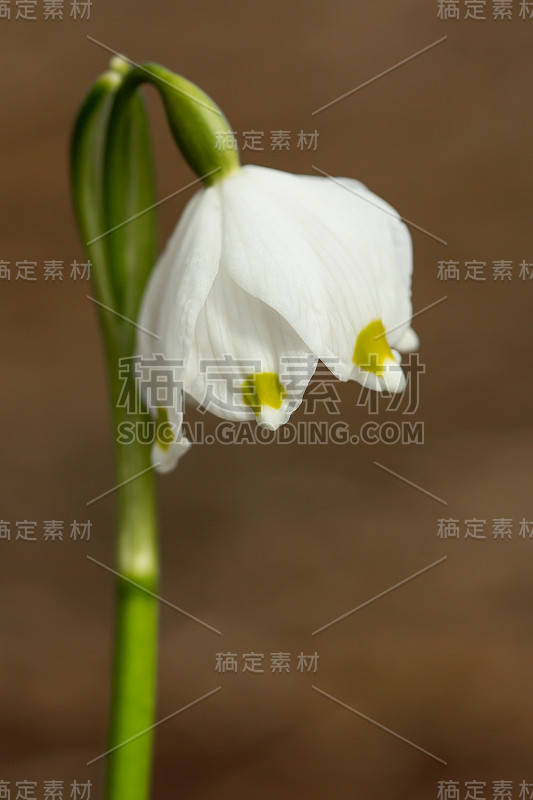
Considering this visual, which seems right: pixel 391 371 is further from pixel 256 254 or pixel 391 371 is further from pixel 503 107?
pixel 503 107

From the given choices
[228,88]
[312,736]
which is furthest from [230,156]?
[228,88]

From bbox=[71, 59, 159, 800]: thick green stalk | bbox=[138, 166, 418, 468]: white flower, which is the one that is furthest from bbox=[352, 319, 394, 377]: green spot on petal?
bbox=[71, 59, 159, 800]: thick green stalk

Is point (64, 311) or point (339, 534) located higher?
point (64, 311)

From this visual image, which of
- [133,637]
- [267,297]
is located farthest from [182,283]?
[133,637]

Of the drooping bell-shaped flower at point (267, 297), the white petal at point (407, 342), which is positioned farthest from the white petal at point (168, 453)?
the white petal at point (407, 342)

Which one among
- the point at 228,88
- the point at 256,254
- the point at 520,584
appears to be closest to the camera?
the point at 256,254

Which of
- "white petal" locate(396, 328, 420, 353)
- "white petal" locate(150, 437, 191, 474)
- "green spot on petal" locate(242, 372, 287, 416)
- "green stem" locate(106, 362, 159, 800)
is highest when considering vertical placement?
"white petal" locate(396, 328, 420, 353)

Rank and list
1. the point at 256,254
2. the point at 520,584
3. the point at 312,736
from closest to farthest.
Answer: the point at 256,254 → the point at 312,736 → the point at 520,584

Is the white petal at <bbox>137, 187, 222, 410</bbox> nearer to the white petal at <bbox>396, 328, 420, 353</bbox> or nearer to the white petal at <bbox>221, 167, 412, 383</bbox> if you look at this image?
the white petal at <bbox>221, 167, 412, 383</bbox>
